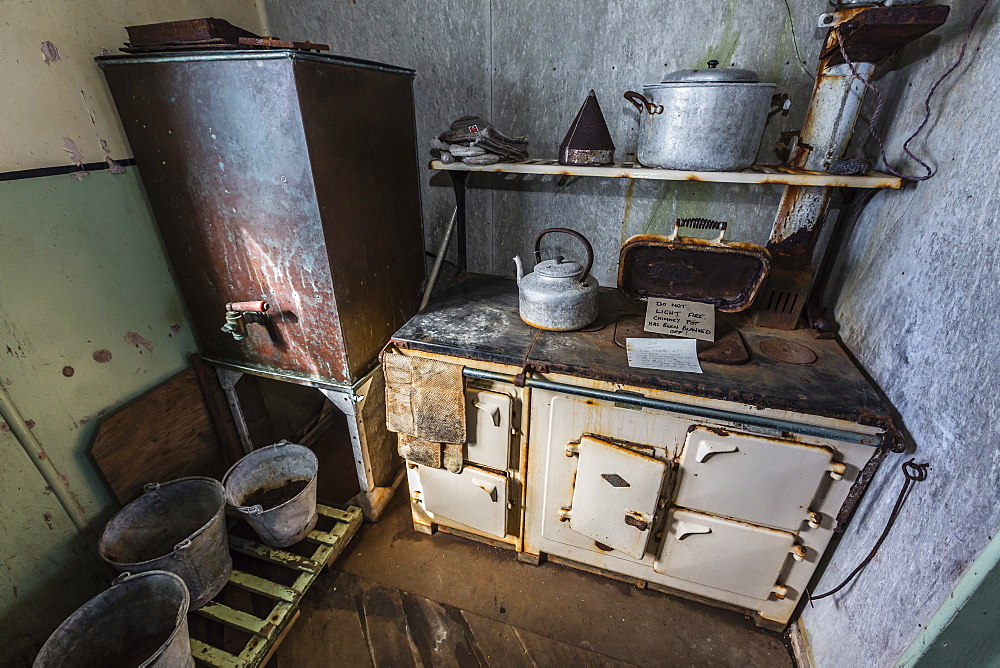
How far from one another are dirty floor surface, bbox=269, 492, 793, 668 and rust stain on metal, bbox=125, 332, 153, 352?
3.70ft

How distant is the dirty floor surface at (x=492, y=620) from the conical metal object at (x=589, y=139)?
5.33ft

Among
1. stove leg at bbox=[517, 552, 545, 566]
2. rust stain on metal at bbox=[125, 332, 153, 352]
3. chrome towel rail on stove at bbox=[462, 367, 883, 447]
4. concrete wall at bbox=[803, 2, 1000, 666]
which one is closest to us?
concrete wall at bbox=[803, 2, 1000, 666]

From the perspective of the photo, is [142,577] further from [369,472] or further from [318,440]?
[318,440]

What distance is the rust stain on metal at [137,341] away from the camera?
156 cm

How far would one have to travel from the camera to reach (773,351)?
4.77 ft

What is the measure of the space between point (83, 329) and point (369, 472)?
1.10 metres

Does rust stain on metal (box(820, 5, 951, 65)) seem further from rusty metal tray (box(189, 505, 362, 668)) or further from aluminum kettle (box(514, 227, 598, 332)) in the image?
rusty metal tray (box(189, 505, 362, 668))

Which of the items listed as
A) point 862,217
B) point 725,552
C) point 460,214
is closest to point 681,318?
point 862,217

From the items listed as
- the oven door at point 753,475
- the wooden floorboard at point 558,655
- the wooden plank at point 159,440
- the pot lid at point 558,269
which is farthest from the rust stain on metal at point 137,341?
the oven door at point 753,475

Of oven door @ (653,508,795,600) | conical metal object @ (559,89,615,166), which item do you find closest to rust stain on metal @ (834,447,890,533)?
oven door @ (653,508,795,600)

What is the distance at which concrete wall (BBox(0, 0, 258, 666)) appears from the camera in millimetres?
1230

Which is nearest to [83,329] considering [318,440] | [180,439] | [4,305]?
[4,305]

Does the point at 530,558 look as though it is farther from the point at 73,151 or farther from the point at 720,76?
the point at 73,151

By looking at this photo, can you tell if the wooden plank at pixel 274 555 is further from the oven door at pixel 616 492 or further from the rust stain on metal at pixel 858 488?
the rust stain on metal at pixel 858 488
